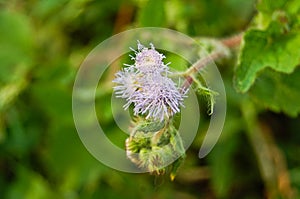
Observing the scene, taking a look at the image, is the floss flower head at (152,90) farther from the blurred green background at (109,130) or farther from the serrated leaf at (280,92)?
the blurred green background at (109,130)

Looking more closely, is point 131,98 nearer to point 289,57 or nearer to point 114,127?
point 289,57

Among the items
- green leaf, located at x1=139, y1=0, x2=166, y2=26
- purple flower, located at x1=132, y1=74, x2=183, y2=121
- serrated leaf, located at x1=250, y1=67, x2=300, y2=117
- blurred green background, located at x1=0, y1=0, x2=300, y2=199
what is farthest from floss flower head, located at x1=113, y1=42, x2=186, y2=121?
blurred green background, located at x1=0, y1=0, x2=300, y2=199

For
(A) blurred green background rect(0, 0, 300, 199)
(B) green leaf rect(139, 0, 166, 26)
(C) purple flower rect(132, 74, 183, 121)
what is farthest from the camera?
(A) blurred green background rect(0, 0, 300, 199)

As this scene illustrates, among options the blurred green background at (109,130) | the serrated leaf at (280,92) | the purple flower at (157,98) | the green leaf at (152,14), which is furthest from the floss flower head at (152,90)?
the blurred green background at (109,130)

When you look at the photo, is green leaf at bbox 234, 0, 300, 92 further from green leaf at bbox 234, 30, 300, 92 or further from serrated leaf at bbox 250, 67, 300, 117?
serrated leaf at bbox 250, 67, 300, 117

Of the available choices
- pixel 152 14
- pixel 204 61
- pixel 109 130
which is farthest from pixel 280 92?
pixel 109 130

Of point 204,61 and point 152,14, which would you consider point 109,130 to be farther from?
point 204,61

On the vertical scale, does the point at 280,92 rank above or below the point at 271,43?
below

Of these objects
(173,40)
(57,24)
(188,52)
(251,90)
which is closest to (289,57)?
(251,90)
